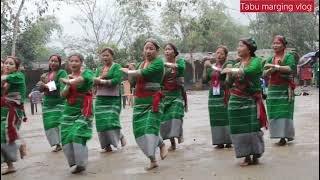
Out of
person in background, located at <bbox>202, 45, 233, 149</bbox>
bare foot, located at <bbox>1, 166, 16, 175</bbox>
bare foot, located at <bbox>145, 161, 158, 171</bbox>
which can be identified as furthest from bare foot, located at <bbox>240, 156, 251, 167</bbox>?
bare foot, located at <bbox>1, 166, 16, 175</bbox>

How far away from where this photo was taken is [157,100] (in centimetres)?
606

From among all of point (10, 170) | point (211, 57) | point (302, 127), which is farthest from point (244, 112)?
point (302, 127)

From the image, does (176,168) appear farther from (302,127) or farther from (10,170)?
(302,127)

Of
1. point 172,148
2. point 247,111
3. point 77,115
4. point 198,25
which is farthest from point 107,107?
point 198,25

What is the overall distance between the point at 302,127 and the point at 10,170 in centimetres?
529

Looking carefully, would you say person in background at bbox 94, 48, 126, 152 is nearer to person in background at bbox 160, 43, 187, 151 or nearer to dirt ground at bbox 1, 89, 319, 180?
dirt ground at bbox 1, 89, 319, 180

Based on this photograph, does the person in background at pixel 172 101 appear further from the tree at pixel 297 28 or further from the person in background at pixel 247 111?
the tree at pixel 297 28

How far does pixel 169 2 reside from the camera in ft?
109

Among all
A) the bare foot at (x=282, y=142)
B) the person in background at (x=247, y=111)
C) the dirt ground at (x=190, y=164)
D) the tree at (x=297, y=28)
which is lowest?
the dirt ground at (x=190, y=164)

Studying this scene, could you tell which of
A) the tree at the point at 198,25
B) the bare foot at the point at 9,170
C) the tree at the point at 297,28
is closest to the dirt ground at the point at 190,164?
the bare foot at the point at 9,170

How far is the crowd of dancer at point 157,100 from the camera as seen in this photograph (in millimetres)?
5812

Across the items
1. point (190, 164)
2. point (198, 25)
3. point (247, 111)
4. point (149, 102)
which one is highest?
point (198, 25)

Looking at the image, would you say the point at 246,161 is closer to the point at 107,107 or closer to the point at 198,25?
the point at 107,107

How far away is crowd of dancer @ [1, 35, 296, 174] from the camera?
5.81 meters
